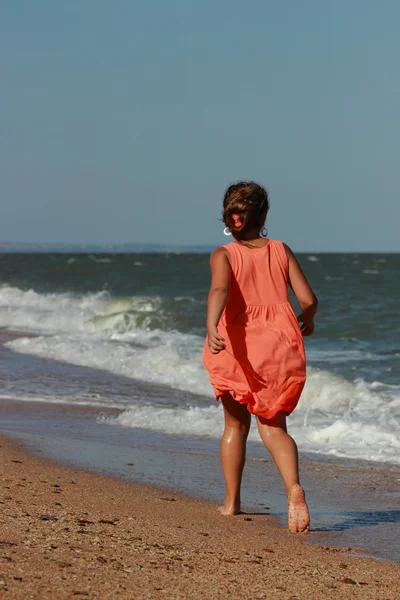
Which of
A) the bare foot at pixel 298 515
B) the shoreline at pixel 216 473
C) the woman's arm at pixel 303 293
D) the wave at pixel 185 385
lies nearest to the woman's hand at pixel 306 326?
the woman's arm at pixel 303 293

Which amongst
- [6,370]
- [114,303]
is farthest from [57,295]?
[6,370]

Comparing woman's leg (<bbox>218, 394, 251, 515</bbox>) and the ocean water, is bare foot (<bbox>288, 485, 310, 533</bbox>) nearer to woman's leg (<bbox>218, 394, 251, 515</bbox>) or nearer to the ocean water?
woman's leg (<bbox>218, 394, 251, 515</bbox>)

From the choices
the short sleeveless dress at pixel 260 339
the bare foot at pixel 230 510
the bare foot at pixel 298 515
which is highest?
the short sleeveless dress at pixel 260 339

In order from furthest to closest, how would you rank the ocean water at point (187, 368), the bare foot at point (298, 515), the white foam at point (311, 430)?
the ocean water at point (187, 368) < the white foam at point (311, 430) < the bare foot at point (298, 515)

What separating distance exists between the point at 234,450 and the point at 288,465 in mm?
380

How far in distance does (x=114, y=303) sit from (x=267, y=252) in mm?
24868

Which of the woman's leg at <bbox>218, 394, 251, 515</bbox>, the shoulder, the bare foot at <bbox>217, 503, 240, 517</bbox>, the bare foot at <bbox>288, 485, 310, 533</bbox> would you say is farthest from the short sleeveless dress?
the bare foot at <bbox>217, 503, 240, 517</bbox>

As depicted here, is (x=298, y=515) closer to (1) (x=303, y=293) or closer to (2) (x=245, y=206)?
(1) (x=303, y=293)

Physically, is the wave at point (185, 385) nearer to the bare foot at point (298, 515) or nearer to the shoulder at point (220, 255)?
the bare foot at point (298, 515)

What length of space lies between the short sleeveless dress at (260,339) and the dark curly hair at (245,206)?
0.10m

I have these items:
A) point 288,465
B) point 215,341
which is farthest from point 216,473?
point 215,341

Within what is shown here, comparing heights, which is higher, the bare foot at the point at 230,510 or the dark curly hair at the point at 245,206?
the dark curly hair at the point at 245,206

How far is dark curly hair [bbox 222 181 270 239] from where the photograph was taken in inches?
177

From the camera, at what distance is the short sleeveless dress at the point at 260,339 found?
441cm
